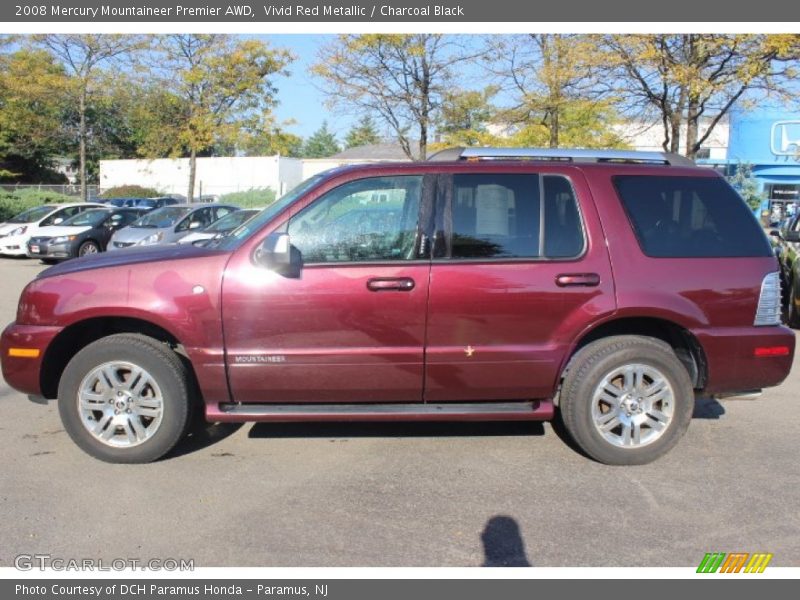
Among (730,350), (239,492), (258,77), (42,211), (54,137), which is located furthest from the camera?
(54,137)

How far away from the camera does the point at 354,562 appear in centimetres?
341

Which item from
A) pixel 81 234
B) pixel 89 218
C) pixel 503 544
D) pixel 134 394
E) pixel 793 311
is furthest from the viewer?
pixel 89 218

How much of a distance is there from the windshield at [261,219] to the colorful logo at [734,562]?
3.13 meters

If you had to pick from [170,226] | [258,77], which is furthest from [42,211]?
[258,77]

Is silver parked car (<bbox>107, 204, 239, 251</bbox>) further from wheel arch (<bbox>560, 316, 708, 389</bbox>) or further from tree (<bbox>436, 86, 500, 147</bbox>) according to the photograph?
wheel arch (<bbox>560, 316, 708, 389</bbox>)

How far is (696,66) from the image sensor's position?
12.8 m

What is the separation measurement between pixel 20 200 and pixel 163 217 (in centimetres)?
1511

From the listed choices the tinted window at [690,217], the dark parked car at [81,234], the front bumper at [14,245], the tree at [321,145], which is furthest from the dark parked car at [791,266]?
the tree at [321,145]

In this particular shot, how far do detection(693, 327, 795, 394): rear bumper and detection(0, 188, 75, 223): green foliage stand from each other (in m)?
27.0

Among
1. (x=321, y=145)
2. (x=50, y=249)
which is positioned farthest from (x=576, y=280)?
(x=321, y=145)

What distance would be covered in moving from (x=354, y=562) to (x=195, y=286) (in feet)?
6.38

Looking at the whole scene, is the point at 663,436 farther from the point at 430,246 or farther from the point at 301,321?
the point at 301,321

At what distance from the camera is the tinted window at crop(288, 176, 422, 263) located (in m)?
4.42

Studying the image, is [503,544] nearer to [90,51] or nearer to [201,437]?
[201,437]
